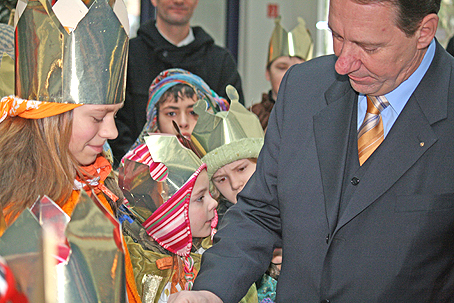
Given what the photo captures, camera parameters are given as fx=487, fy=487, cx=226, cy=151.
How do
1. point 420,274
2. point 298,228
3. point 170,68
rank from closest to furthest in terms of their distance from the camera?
point 420,274 < point 298,228 < point 170,68

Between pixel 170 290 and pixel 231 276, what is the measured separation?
65 cm

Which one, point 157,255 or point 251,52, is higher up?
point 251,52

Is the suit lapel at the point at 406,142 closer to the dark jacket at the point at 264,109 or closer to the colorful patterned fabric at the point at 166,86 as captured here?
the colorful patterned fabric at the point at 166,86

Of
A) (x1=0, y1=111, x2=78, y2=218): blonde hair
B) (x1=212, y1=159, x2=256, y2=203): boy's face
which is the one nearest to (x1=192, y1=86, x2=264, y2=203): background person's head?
(x1=212, y1=159, x2=256, y2=203): boy's face

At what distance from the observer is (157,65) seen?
2.93m

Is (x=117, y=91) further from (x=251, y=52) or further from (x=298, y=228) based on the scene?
(x=251, y=52)

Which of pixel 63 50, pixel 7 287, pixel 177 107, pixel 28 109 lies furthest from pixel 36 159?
pixel 177 107

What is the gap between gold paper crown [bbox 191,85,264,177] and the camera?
2.13 m

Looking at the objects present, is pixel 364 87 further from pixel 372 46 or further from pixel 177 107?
pixel 177 107

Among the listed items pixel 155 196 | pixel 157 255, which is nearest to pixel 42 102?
pixel 155 196

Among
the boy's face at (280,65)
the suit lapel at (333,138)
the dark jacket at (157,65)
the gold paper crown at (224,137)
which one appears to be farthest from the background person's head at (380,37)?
the boy's face at (280,65)

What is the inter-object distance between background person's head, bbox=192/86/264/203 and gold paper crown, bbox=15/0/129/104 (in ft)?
2.38

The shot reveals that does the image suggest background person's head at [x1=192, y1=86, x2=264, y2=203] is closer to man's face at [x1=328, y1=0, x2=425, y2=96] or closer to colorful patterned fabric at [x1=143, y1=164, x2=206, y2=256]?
colorful patterned fabric at [x1=143, y1=164, x2=206, y2=256]

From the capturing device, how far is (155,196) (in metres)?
1.80
